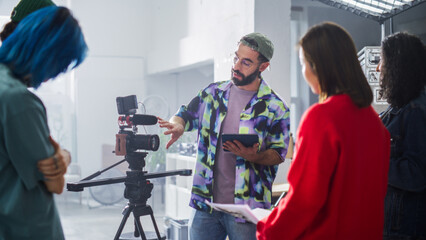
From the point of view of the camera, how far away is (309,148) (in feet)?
3.45

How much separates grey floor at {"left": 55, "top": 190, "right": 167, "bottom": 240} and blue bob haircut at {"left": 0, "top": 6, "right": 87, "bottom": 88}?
3142 millimetres

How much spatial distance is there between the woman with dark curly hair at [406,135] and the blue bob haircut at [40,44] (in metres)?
1.01

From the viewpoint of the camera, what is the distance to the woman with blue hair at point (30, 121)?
102cm

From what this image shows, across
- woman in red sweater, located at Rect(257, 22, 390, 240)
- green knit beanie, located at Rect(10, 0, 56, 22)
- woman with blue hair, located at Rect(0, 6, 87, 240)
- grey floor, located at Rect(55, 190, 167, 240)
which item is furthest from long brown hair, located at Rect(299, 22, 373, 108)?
grey floor, located at Rect(55, 190, 167, 240)

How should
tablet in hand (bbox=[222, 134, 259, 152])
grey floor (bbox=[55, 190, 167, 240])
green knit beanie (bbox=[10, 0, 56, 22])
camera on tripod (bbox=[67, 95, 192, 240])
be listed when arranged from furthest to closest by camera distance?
1. grey floor (bbox=[55, 190, 167, 240])
2. camera on tripod (bbox=[67, 95, 192, 240])
3. tablet in hand (bbox=[222, 134, 259, 152])
4. green knit beanie (bbox=[10, 0, 56, 22])

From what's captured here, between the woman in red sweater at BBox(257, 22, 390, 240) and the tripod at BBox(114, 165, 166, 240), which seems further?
the tripod at BBox(114, 165, 166, 240)

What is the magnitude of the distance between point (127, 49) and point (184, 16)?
1629 millimetres

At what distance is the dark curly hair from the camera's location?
1516 mm

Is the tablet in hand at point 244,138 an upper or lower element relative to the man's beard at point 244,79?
lower

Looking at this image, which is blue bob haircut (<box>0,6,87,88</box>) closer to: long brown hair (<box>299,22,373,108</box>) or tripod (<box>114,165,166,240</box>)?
long brown hair (<box>299,22,373,108</box>)

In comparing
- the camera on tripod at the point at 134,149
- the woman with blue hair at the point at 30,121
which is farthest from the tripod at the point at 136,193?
the woman with blue hair at the point at 30,121

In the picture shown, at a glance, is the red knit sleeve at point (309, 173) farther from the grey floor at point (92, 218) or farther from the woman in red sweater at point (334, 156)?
the grey floor at point (92, 218)

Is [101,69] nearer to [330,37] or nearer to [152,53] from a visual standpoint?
[152,53]

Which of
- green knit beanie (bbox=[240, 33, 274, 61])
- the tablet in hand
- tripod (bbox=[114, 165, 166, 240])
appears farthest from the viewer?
tripod (bbox=[114, 165, 166, 240])
